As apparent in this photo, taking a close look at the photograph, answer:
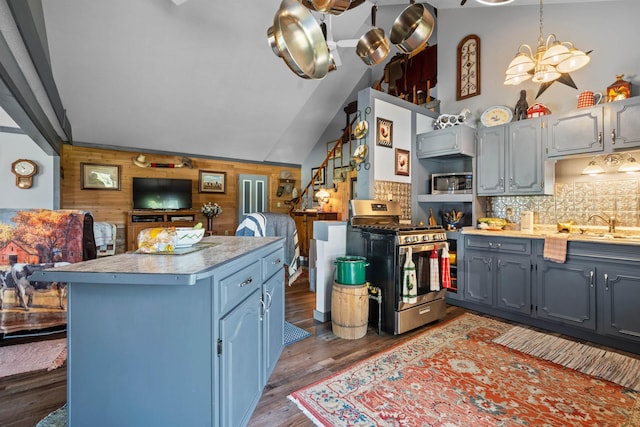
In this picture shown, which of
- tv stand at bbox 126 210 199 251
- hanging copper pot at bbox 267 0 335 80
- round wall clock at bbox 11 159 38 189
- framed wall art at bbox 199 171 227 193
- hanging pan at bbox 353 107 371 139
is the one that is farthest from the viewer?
framed wall art at bbox 199 171 227 193

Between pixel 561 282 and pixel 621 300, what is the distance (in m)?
0.40

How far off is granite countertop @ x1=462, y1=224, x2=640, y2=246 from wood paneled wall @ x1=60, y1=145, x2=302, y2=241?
5720mm

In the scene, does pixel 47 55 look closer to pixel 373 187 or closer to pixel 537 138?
pixel 373 187

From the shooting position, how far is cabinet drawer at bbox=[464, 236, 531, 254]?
9.69 ft

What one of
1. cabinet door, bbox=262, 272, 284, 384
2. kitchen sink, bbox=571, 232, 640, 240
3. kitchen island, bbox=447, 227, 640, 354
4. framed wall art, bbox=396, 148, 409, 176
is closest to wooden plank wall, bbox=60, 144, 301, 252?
framed wall art, bbox=396, 148, 409, 176

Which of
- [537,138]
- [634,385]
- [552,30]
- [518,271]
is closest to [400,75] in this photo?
[552,30]

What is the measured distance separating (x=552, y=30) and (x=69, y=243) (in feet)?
18.2

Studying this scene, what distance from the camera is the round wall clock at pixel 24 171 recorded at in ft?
15.9

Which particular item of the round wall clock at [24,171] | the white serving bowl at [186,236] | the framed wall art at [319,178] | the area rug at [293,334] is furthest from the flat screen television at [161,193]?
the white serving bowl at [186,236]

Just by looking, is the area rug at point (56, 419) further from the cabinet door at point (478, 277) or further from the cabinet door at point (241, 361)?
the cabinet door at point (478, 277)

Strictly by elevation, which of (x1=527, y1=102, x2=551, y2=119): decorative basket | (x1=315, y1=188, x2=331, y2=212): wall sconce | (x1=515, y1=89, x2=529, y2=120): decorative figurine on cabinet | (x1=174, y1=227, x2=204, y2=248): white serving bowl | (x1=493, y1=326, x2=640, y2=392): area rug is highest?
(x1=515, y1=89, x2=529, y2=120): decorative figurine on cabinet

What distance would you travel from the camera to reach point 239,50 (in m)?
4.76

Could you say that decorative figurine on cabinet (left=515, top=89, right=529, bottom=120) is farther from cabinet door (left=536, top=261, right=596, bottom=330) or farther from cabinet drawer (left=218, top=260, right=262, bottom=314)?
cabinet drawer (left=218, top=260, right=262, bottom=314)

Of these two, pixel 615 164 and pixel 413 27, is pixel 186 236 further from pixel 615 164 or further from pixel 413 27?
pixel 615 164
